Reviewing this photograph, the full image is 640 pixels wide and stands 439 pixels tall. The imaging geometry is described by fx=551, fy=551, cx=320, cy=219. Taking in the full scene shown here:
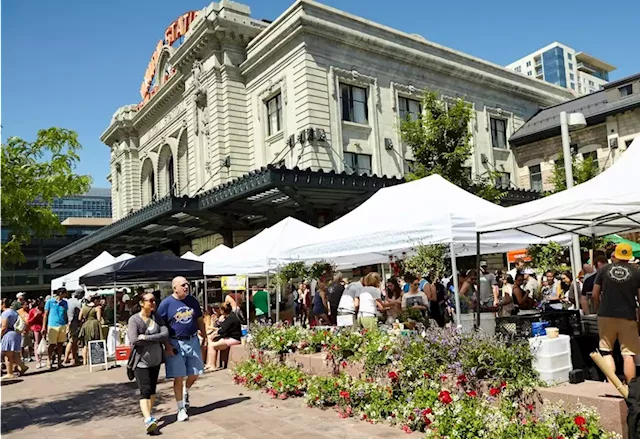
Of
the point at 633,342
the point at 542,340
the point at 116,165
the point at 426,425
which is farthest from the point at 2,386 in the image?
the point at 116,165

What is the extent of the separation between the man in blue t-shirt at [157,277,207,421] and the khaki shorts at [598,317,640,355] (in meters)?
5.08

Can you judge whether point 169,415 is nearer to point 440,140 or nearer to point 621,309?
point 621,309

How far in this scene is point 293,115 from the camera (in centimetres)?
2664

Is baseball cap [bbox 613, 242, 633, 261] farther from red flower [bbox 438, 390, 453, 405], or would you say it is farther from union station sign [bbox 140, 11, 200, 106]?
union station sign [bbox 140, 11, 200, 106]

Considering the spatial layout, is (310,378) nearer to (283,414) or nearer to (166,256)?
(283,414)

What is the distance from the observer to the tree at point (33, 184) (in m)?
8.83

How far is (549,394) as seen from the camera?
540cm

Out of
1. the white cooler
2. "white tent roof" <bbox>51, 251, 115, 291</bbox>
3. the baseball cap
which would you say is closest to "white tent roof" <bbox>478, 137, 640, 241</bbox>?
the baseball cap

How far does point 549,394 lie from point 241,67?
27.6 meters

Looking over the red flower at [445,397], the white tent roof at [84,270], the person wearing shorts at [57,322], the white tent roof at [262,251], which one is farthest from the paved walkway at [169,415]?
the white tent roof at [84,270]

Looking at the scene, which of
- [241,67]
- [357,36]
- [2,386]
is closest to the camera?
[2,386]

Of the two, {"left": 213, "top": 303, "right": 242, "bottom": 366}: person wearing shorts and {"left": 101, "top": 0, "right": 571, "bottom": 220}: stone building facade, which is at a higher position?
{"left": 101, "top": 0, "right": 571, "bottom": 220}: stone building facade

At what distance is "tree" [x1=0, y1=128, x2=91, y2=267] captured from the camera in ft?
29.0

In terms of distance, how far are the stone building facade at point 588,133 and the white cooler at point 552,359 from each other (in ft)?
83.9
